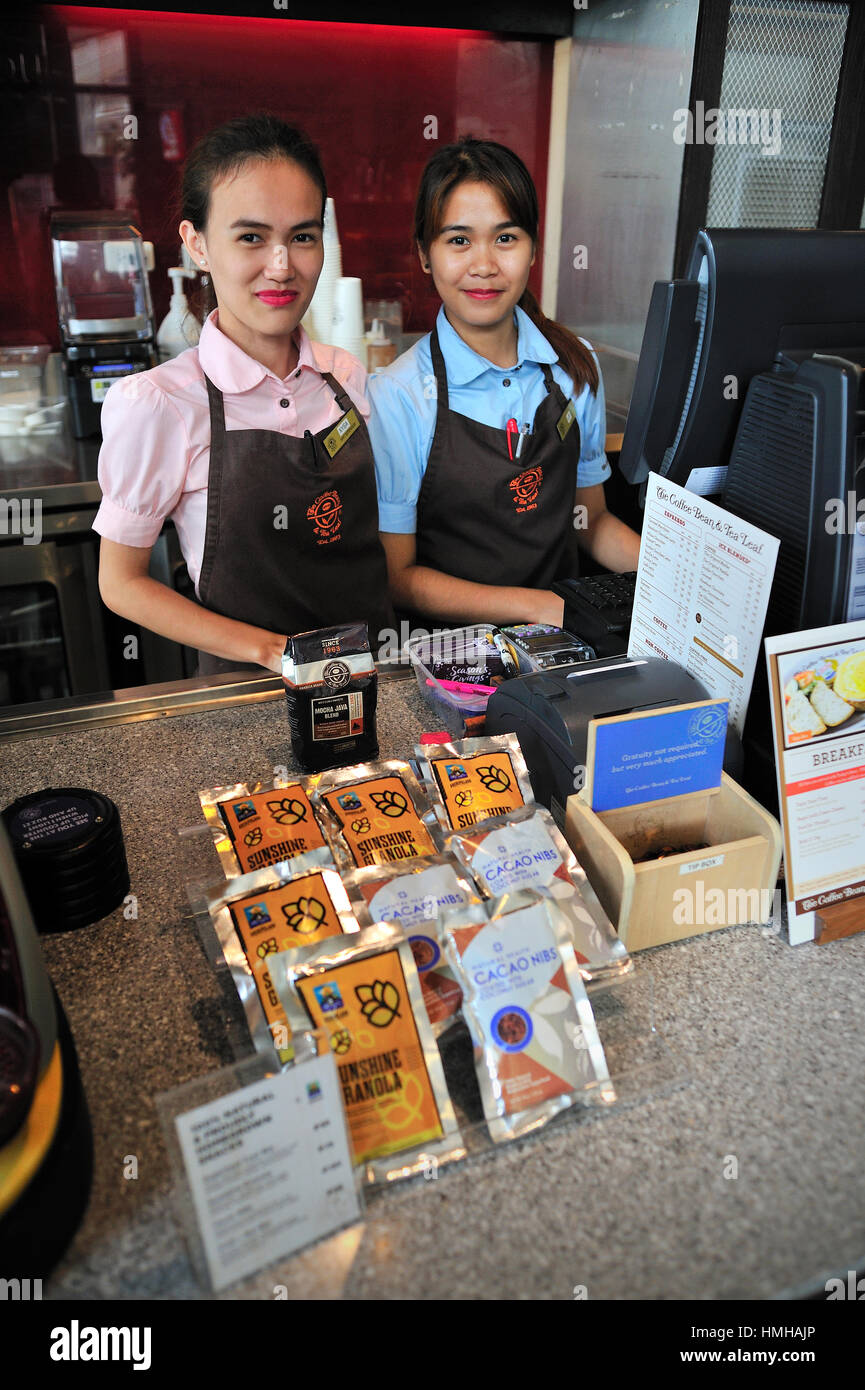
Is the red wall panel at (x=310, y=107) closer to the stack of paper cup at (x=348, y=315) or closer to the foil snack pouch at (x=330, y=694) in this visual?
the stack of paper cup at (x=348, y=315)

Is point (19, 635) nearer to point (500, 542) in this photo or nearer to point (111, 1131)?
point (500, 542)

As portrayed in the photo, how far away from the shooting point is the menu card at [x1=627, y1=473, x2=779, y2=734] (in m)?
1.09

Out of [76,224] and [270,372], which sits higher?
[76,224]

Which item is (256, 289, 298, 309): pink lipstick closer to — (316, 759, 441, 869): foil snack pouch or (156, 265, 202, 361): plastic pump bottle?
(316, 759, 441, 869): foil snack pouch

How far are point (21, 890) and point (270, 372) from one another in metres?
1.12

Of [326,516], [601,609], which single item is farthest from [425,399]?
[601,609]

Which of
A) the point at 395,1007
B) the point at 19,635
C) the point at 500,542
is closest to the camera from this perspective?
the point at 395,1007

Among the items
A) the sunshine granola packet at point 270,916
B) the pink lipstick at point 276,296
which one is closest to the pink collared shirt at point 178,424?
the pink lipstick at point 276,296

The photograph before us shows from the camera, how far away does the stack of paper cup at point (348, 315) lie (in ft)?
9.12

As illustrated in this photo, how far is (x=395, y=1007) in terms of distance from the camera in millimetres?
822

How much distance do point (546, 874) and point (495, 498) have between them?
1.20 m

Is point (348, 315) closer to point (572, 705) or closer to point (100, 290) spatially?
point (100, 290)

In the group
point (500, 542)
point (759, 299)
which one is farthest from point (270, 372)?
point (759, 299)

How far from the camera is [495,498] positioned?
2.03 meters
